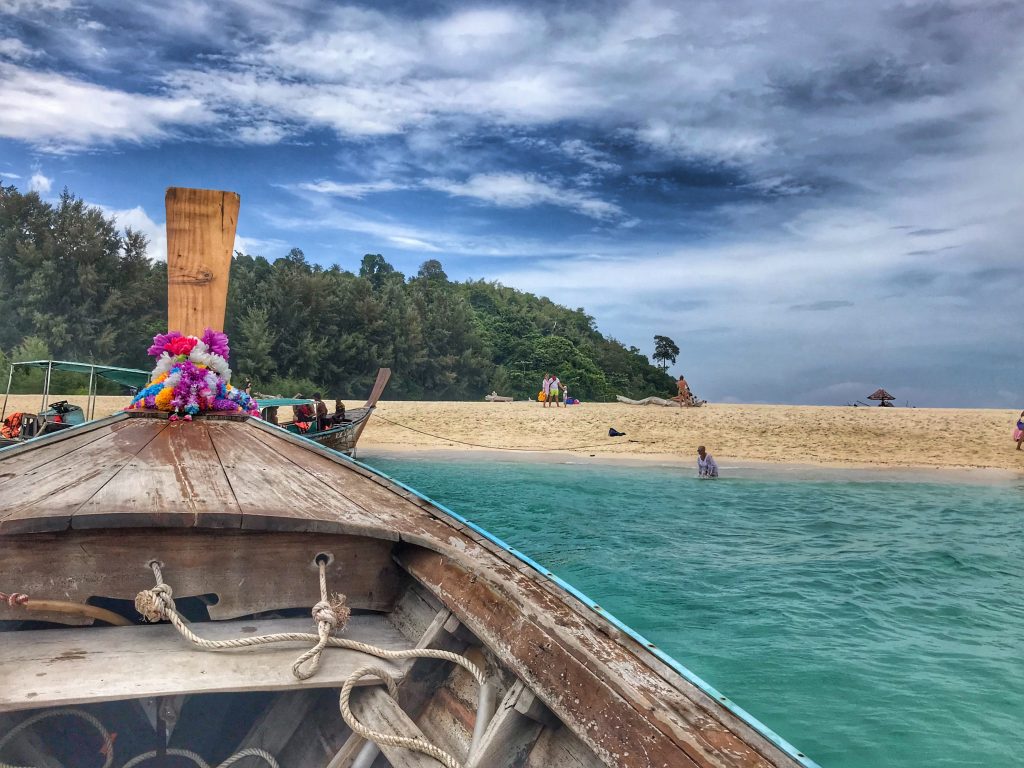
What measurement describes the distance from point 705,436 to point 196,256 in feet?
58.9

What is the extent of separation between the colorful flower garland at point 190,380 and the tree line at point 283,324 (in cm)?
2418

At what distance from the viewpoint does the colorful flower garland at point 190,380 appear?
3.49 meters

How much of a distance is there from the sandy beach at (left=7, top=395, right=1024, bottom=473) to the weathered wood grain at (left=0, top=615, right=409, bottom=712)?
1611 cm

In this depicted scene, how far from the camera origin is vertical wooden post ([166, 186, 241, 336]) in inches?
157

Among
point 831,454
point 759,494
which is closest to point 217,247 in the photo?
point 759,494

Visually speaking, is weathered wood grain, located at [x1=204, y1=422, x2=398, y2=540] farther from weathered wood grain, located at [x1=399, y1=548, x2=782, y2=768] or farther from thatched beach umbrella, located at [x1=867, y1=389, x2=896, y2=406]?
thatched beach umbrella, located at [x1=867, y1=389, x2=896, y2=406]

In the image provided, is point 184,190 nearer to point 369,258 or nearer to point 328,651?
point 328,651

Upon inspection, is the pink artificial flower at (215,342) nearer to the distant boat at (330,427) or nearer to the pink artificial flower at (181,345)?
the pink artificial flower at (181,345)

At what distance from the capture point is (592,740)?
1.48m

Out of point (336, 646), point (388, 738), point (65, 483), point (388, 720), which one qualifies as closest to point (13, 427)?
point (65, 483)

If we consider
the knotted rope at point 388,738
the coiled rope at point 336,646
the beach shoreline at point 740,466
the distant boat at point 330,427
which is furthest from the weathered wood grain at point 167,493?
the beach shoreline at point 740,466

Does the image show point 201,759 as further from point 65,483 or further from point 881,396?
point 881,396

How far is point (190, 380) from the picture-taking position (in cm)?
354

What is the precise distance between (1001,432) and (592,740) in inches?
912
